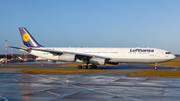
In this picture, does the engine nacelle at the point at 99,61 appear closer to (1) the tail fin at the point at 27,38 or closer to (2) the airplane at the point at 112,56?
(2) the airplane at the point at 112,56

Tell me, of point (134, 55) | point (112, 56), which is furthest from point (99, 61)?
point (134, 55)

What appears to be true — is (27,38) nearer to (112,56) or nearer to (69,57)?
(69,57)

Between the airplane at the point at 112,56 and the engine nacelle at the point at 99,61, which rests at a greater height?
the airplane at the point at 112,56

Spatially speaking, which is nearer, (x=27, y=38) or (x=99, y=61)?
(x=99, y=61)

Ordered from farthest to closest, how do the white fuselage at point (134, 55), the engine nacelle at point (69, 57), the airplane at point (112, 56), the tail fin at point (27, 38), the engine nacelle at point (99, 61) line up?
the tail fin at point (27, 38), the white fuselage at point (134, 55), the airplane at point (112, 56), the engine nacelle at point (69, 57), the engine nacelle at point (99, 61)

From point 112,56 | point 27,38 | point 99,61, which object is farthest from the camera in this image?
point 27,38

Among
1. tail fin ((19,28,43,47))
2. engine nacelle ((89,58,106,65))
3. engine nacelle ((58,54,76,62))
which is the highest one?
tail fin ((19,28,43,47))

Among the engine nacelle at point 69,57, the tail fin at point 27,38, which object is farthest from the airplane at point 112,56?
the tail fin at point 27,38

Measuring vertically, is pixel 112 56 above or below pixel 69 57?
above

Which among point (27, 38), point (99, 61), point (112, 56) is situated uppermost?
point (27, 38)

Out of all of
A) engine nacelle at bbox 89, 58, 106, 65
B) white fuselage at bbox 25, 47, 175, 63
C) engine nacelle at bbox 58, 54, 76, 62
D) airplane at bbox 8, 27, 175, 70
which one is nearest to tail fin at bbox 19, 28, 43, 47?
airplane at bbox 8, 27, 175, 70

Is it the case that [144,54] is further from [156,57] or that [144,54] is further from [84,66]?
[84,66]

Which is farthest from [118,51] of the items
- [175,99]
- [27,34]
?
[175,99]

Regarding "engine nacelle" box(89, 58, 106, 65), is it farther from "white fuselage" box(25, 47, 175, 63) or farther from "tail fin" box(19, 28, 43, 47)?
"tail fin" box(19, 28, 43, 47)
